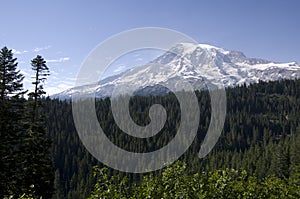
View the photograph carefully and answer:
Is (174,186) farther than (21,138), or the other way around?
(21,138)

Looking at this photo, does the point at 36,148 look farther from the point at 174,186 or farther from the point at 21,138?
the point at 174,186

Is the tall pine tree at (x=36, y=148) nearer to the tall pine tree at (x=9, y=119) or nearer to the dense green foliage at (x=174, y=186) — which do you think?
the tall pine tree at (x=9, y=119)

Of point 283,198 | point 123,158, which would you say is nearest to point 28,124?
point 283,198

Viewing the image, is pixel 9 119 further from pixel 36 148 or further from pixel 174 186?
pixel 174 186

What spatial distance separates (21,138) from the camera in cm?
3083

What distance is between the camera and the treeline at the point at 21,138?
Answer: 95.7 feet

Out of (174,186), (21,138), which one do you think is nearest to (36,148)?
(21,138)

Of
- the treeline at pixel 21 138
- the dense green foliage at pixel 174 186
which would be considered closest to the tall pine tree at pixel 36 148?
the treeline at pixel 21 138

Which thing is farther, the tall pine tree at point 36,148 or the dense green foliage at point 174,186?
the tall pine tree at point 36,148

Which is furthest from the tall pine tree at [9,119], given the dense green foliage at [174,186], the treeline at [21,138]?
the dense green foliage at [174,186]

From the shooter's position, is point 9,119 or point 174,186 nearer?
point 174,186

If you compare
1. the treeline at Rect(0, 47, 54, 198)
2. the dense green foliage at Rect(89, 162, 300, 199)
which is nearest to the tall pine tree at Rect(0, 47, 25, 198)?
the treeline at Rect(0, 47, 54, 198)

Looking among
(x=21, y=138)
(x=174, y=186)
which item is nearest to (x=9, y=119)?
(x=21, y=138)

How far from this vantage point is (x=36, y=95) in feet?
102
